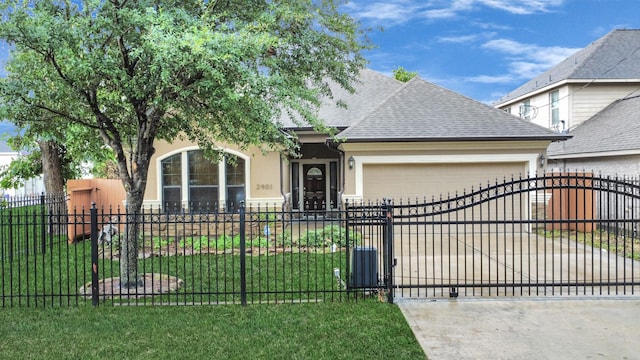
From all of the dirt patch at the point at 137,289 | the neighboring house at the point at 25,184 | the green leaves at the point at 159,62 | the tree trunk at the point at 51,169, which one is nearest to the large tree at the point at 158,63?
the green leaves at the point at 159,62

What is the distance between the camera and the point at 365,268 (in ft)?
24.3

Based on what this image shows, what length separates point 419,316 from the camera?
646cm

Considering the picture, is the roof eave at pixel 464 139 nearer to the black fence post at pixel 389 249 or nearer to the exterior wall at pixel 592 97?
the black fence post at pixel 389 249

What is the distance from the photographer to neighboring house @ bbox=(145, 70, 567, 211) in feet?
46.4

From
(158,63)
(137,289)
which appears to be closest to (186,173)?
(137,289)

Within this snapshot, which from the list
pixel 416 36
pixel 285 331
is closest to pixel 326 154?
pixel 285 331

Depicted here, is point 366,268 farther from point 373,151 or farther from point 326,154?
point 326,154

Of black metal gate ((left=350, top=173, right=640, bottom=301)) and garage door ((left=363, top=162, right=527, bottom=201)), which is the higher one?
garage door ((left=363, top=162, right=527, bottom=201))

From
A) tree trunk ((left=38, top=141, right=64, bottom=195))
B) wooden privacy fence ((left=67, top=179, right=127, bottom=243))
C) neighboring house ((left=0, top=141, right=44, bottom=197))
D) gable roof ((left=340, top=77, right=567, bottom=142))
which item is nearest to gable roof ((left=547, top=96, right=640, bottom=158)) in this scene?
gable roof ((left=340, top=77, right=567, bottom=142))

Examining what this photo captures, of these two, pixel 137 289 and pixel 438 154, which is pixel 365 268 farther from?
pixel 438 154

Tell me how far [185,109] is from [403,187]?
315 inches

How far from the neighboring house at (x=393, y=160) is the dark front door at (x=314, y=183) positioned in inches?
134

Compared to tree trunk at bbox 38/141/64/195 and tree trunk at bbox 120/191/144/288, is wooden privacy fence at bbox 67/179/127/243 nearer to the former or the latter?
tree trunk at bbox 38/141/64/195

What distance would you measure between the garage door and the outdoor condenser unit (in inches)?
277
